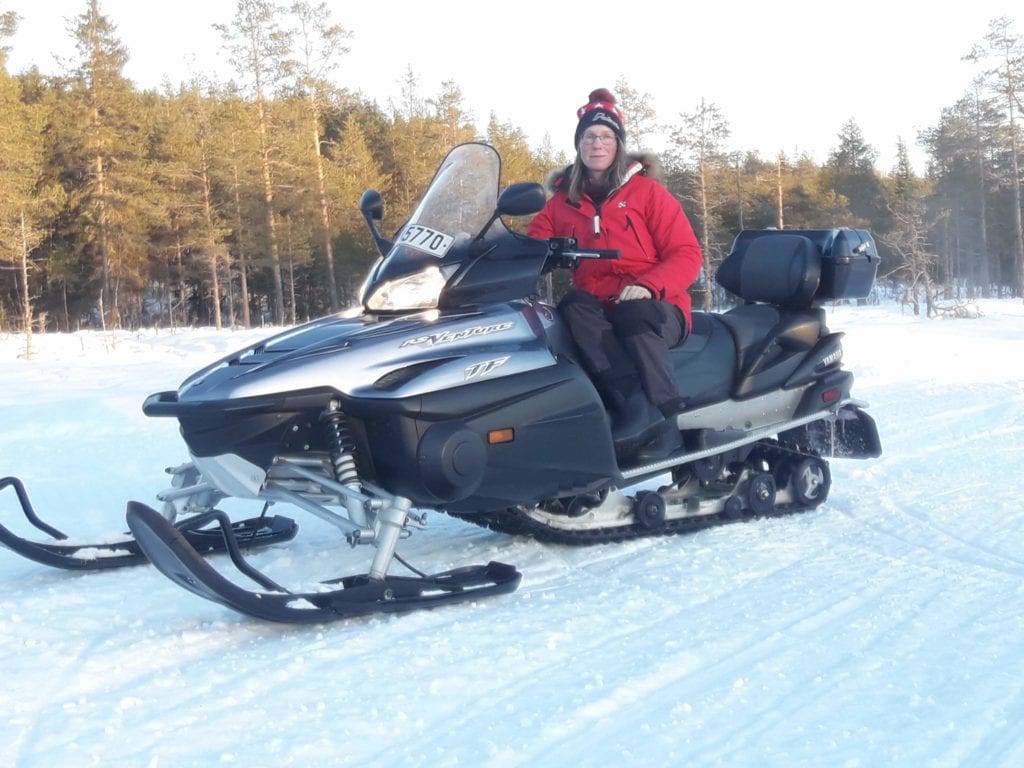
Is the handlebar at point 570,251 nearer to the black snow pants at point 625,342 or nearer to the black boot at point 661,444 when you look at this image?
the black snow pants at point 625,342

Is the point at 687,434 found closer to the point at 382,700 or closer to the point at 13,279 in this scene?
the point at 382,700

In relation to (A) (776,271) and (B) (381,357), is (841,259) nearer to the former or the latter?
(A) (776,271)

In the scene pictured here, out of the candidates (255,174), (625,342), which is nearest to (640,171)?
(625,342)

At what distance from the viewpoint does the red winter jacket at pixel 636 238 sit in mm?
4238

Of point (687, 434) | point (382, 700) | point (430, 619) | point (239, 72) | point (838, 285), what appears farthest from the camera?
point (239, 72)

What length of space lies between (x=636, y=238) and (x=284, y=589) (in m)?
2.08

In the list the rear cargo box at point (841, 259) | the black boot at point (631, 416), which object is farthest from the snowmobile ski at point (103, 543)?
the rear cargo box at point (841, 259)

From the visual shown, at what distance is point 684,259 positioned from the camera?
166 inches

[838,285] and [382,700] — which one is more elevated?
[838,285]

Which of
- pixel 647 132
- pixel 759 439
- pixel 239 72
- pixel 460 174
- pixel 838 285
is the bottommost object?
pixel 759 439

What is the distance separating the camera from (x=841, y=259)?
5.02m

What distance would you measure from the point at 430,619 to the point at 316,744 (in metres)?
1.03

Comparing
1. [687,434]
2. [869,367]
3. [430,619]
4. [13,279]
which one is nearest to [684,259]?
[687,434]

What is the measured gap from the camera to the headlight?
146 inches
